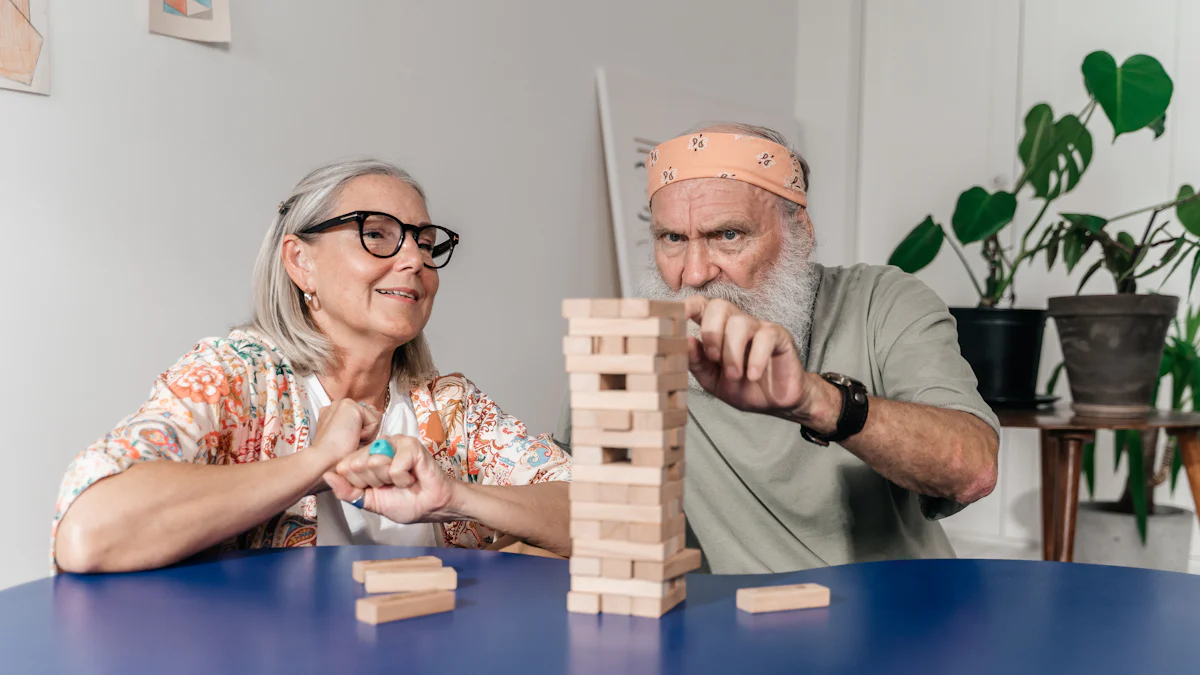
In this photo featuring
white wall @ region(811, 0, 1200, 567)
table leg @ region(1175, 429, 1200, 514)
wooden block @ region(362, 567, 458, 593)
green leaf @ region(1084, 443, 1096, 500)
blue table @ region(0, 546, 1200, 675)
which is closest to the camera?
blue table @ region(0, 546, 1200, 675)

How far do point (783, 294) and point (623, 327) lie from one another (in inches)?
45.1

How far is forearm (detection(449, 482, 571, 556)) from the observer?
159 centimetres

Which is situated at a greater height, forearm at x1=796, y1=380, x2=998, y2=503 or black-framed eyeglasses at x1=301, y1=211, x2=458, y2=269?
black-framed eyeglasses at x1=301, y1=211, x2=458, y2=269

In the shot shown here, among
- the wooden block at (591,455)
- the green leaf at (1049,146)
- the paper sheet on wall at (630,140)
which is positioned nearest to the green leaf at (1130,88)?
the green leaf at (1049,146)

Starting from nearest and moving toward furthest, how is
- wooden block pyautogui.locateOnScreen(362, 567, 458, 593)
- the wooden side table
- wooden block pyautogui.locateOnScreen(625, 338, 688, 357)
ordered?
wooden block pyautogui.locateOnScreen(625, 338, 688, 357) < wooden block pyautogui.locateOnScreen(362, 567, 458, 593) < the wooden side table

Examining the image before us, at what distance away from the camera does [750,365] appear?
127 cm

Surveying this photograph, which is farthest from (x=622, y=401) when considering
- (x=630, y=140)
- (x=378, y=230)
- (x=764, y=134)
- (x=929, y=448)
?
(x=630, y=140)

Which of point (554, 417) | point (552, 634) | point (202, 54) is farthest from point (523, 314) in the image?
point (552, 634)

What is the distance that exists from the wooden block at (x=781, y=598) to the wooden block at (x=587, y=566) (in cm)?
16

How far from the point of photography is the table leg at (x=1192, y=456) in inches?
136

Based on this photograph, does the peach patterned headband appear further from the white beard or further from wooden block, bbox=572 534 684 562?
wooden block, bbox=572 534 684 562

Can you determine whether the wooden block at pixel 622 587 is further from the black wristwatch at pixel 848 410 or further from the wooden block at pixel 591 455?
the black wristwatch at pixel 848 410

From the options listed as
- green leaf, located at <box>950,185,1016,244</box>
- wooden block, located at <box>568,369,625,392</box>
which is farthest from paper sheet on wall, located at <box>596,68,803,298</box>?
wooden block, located at <box>568,369,625,392</box>

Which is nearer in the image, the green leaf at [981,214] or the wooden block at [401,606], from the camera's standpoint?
the wooden block at [401,606]
